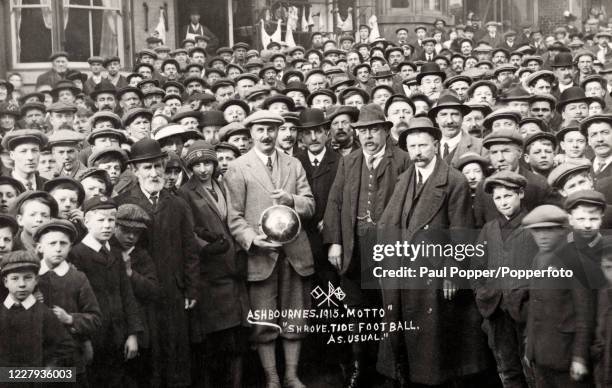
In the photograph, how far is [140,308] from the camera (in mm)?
4977

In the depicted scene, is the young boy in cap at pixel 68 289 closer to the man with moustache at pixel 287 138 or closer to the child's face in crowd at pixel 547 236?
the man with moustache at pixel 287 138

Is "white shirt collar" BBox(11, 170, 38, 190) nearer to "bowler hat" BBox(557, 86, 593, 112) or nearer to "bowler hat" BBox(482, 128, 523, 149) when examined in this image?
"bowler hat" BBox(482, 128, 523, 149)

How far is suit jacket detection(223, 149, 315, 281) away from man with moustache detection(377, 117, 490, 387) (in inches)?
30.4

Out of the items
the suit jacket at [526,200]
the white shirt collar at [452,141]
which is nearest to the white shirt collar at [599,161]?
the suit jacket at [526,200]

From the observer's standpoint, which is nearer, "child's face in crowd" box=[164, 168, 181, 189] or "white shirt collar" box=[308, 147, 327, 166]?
"child's face in crowd" box=[164, 168, 181, 189]

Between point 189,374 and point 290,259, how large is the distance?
1139 mm

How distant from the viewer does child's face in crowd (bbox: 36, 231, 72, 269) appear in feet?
14.3

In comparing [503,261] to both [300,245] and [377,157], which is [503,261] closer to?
[377,157]

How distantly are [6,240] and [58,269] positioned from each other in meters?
0.32

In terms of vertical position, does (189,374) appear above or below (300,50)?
below

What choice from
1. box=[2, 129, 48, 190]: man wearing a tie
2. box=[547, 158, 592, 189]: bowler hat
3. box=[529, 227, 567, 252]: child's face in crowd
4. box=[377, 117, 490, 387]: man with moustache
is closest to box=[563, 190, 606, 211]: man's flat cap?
box=[529, 227, 567, 252]: child's face in crowd

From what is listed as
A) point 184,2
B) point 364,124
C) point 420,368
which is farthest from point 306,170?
point 184,2

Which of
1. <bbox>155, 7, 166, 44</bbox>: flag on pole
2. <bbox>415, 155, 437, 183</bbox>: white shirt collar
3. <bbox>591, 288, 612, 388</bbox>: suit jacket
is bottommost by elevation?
<bbox>591, 288, 612, 388</bbox>: suit jacket

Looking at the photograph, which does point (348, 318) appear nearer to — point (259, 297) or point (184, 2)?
point (259, 297)
